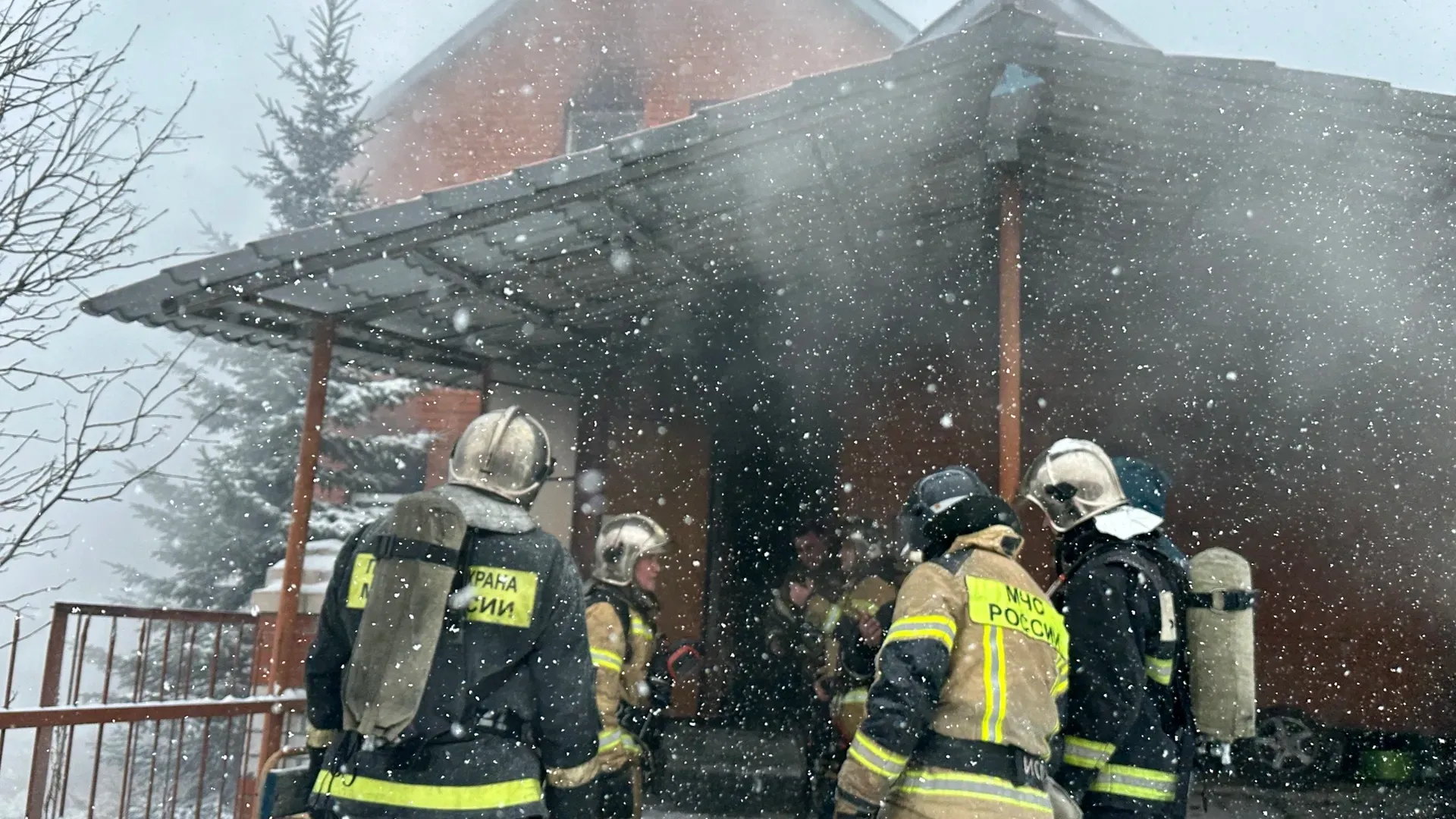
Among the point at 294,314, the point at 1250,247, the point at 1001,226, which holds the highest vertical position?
the point at 1250,247

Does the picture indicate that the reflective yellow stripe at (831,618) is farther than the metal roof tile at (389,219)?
Yes

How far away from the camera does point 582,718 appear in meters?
2.99

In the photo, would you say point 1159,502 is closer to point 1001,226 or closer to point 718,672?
point 1001,226

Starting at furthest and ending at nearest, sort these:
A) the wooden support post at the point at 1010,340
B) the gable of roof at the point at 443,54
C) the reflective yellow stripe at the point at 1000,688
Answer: the gable of roof at the point at 443,54, the wooden support post at the point at 1010,340, the reflective yellow stripe at the point at 1000,688

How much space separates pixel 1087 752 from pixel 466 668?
1940 mm

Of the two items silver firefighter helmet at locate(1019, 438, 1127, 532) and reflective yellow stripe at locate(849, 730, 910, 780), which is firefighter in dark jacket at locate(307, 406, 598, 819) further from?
silver firefighter helmet at locate(1019, 438, 1127, 532)

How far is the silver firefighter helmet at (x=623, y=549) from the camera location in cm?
510

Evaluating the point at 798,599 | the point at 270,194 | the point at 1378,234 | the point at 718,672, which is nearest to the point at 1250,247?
the point at 1378,234

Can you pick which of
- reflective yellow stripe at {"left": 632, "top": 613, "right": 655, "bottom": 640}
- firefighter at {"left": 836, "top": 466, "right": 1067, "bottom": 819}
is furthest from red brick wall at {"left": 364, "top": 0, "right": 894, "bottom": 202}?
firefighter at {"left": 836, "top": 466, "right": 1067, "bottom": 819}

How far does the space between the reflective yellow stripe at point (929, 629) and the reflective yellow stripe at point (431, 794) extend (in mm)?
1167

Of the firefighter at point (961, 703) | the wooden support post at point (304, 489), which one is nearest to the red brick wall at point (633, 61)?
the wooden support post at point (304, 489)

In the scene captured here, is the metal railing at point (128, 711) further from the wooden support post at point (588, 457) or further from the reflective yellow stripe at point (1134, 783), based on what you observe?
the reflective yellow stripe at point (1134, 783)

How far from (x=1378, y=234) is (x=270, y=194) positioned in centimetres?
1226

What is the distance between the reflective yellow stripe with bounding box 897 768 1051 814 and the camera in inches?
112
